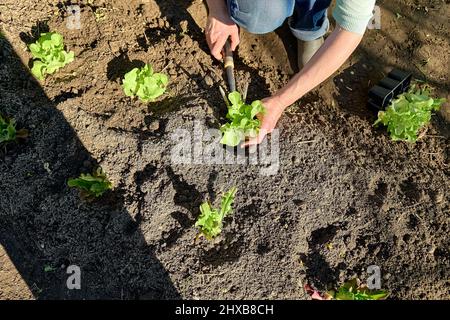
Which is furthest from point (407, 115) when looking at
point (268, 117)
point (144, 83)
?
point (144, 83)

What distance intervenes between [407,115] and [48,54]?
5.72 feet

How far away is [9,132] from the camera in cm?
230

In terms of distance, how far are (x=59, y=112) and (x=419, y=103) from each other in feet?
5.63

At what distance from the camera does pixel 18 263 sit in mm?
2162

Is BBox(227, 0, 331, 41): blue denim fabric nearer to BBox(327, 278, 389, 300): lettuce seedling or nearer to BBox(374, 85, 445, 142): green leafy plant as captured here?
BBox(374, 85, 445, 142): green leafy plant

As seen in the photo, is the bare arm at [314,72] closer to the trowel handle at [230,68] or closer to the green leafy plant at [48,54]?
the trowel handle at [230,68]

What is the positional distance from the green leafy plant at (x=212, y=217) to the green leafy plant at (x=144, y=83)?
63cm

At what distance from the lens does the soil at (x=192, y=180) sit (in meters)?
2.16

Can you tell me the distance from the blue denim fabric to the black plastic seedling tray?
15.9 inches

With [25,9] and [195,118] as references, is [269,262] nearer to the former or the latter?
[195,118]

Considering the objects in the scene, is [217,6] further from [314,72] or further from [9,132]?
[9,132]

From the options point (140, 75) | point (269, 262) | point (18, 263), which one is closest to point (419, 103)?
point (269, 262)

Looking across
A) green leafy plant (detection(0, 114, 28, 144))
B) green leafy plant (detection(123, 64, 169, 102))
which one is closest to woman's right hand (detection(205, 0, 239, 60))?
green leafy plant (detection(123, 64, 169, 102))

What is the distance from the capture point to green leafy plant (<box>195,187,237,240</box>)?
2.11 m
